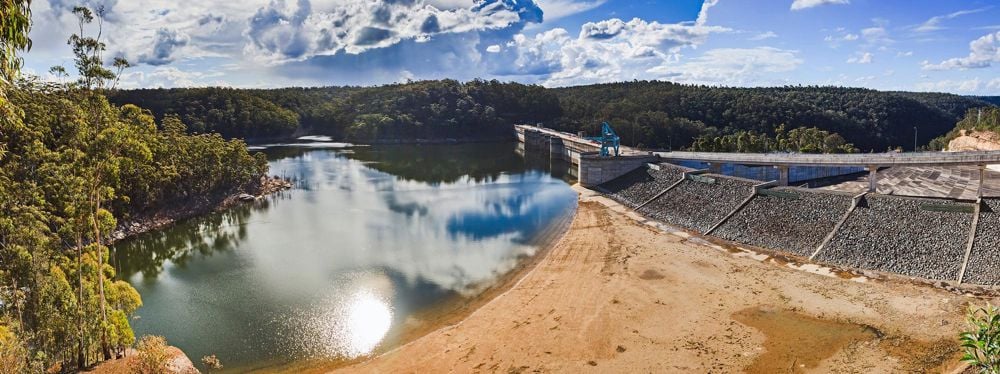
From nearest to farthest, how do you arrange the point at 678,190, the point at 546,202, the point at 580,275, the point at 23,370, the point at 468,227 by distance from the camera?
the point at 23,370 < the point at 580,275 < the point at 468,227 < the point at 678,190 < the point at 546,202

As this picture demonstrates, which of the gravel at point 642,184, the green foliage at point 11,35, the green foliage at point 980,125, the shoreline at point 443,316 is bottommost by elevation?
the shoreline at point 443,316

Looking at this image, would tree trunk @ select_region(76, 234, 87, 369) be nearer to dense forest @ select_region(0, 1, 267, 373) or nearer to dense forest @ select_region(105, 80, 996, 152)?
dense forest @ select_region(0, 1, 267, 373)

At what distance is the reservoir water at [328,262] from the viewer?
28766 millimetres

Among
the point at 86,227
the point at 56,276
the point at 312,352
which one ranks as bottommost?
the point at 312,352

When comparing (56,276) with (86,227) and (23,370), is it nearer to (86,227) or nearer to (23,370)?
(86,227)

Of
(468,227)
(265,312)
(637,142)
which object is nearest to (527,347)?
(265,312)

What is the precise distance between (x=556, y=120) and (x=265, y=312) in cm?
12400

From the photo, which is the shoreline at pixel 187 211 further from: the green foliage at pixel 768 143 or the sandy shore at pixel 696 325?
the green foliage at pixel 768 143

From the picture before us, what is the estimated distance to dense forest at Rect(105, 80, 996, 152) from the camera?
122m

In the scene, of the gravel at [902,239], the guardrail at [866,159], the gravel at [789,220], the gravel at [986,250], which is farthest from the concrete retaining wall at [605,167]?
the gravel at [986,250]

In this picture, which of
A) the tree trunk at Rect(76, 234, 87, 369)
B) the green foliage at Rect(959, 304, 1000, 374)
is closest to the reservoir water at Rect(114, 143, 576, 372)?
the tree trunk at Rect(76, 234, 87, 369)

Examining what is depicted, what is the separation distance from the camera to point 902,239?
36031 millimetres

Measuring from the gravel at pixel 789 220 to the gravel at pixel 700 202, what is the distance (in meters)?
1.99

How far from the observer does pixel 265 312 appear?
103 feet
